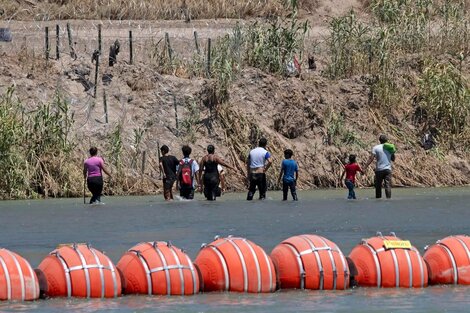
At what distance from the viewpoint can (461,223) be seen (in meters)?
23.9

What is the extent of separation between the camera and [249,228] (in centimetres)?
2334

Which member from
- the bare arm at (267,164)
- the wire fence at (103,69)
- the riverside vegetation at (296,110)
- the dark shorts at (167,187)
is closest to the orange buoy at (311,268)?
the bare arm at (267,164)

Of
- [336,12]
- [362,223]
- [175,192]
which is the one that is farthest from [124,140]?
[336,12]

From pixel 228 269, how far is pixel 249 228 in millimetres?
7133

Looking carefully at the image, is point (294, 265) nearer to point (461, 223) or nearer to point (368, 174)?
point (461, 223)

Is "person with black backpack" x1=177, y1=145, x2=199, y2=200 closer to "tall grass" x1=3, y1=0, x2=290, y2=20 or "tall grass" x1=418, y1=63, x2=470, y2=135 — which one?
"tall grass" x1=418, y1=63, x2=470, y2=135

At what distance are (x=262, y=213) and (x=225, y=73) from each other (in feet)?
33.9

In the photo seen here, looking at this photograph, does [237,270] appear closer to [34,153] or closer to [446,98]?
[34,153]

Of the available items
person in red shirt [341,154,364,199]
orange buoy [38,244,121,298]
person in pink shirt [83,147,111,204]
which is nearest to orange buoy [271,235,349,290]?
orange buoy [38,244,121,298]

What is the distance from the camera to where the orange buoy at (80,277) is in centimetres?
1588

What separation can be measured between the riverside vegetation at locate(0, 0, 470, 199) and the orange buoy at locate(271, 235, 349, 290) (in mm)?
16026

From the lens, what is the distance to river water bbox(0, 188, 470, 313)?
50.8 feet

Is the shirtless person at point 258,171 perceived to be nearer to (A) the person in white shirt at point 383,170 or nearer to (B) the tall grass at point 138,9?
(A) the person in white shirt at point 383,170

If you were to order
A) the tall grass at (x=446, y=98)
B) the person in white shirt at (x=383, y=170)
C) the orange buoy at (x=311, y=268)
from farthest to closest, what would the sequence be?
the tall grass at (x=446, y=98) < the person in white shirt at (x=383, y=170) < the orange buoy at (x=311, y=268)
